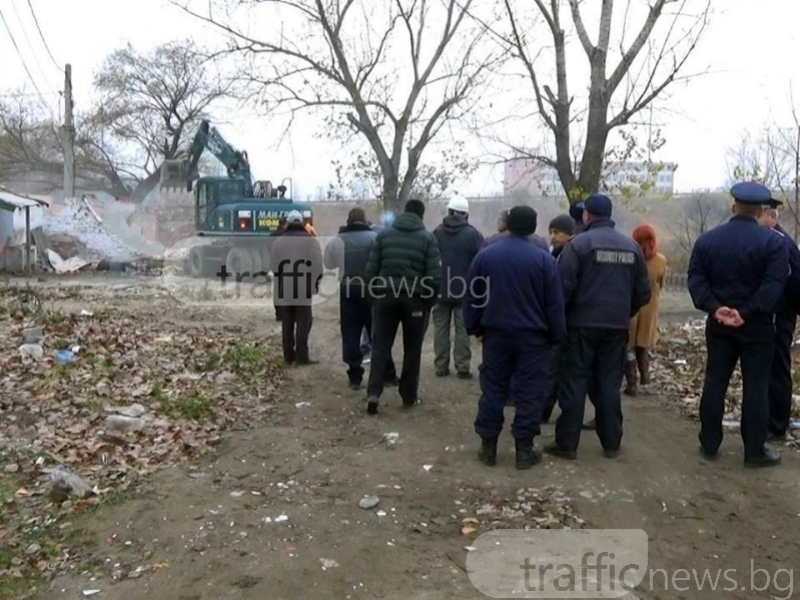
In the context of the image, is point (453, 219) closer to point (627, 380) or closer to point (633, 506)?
point (627, 380)

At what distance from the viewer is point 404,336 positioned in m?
7.62

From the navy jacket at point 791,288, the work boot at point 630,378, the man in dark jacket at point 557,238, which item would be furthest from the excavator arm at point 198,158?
the navy jacket at point 791,288

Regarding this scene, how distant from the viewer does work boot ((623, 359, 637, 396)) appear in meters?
8.30

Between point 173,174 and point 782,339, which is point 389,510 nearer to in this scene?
point 782,339

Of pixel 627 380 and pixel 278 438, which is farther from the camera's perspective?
pixel 627 380

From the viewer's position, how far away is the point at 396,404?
794 centimetres

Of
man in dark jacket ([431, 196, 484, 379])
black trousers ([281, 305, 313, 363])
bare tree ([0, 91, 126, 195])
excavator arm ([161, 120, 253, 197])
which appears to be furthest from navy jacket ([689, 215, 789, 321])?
bare tree ([0, 91, 126, 195])

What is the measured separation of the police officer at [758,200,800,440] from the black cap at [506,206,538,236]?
5.68 feet

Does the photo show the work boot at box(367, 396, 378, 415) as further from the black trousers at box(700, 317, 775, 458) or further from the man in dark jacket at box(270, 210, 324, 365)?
the black trousers at box(700, 317, 775, 458)

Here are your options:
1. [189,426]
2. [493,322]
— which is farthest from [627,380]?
[189,426]

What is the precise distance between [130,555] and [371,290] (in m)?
3.57

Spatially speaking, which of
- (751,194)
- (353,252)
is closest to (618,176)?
(353,252)

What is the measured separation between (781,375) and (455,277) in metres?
3.37

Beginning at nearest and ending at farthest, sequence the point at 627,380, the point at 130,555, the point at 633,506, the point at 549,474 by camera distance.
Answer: the point at 130,555 → the point at 633,506 → the point at 549,474 → the point at 627,380
